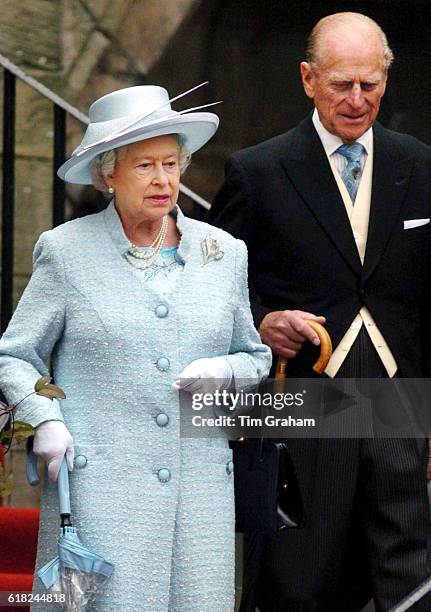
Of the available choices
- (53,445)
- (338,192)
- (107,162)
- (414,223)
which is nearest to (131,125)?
(107,162)

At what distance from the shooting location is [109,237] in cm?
469

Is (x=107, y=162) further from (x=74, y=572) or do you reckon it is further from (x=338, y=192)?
(x=74, y=572)

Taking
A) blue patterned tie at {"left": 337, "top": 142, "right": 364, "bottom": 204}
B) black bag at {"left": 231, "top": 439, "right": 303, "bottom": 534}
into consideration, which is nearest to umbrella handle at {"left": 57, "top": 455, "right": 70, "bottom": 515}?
black bag at {"left": 231, "top": 439, "right": 303, "bottom": 534}

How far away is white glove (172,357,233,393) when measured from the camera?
4535 mm

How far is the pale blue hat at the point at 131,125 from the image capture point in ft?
15.0

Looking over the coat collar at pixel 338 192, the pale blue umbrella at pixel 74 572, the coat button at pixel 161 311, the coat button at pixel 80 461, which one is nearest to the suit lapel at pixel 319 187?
the coat collar at pixel 338 192

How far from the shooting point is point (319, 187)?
210 inches

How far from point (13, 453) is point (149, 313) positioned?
2.04 meters

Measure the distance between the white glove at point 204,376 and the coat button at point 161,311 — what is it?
0.44ft

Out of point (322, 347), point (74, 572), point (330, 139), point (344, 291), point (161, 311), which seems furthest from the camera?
point (330, 139)

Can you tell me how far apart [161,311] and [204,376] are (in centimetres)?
19

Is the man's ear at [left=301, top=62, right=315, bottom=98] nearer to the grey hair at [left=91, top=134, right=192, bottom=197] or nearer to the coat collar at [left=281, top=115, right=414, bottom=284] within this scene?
the coat collar at [left=281, top=115, right=414, bottom=284]

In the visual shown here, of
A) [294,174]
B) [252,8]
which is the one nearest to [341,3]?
[252,8]

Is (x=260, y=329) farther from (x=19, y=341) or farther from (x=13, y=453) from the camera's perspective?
(x=13, y=453)
